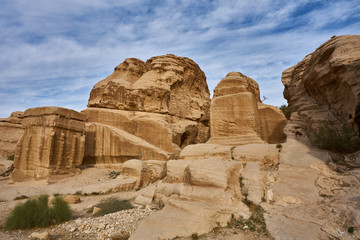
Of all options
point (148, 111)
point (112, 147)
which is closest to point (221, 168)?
point (112, 147)

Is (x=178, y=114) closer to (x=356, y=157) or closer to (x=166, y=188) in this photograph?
(x=166, y=188)

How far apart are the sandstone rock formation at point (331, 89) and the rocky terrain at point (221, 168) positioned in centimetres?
4

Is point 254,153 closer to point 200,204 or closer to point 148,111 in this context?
point 200,204

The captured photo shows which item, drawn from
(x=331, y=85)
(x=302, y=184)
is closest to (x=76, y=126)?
(x=302, y=184)

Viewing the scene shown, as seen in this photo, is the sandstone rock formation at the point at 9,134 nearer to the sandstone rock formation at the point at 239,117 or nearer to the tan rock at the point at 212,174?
the sandstone rock formation at the point at 239,117

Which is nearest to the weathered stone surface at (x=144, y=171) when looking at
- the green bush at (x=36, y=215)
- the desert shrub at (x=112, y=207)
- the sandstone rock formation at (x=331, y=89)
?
the desert shrub at (x=112, y=207)

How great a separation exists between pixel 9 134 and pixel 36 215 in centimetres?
2255

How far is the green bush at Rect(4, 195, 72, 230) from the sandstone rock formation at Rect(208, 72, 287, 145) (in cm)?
690

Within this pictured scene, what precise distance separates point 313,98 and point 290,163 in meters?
4.98

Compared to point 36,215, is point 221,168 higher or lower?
higher

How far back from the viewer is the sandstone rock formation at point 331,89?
6.78 meters

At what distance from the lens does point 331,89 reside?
8242 millimetres

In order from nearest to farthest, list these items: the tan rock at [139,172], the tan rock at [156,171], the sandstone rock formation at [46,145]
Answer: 1. the tan rock at [139,172]
2. the tan rock at [156,171]
3. the sandstone rock formation at [46,145]

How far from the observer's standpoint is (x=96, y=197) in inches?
385
